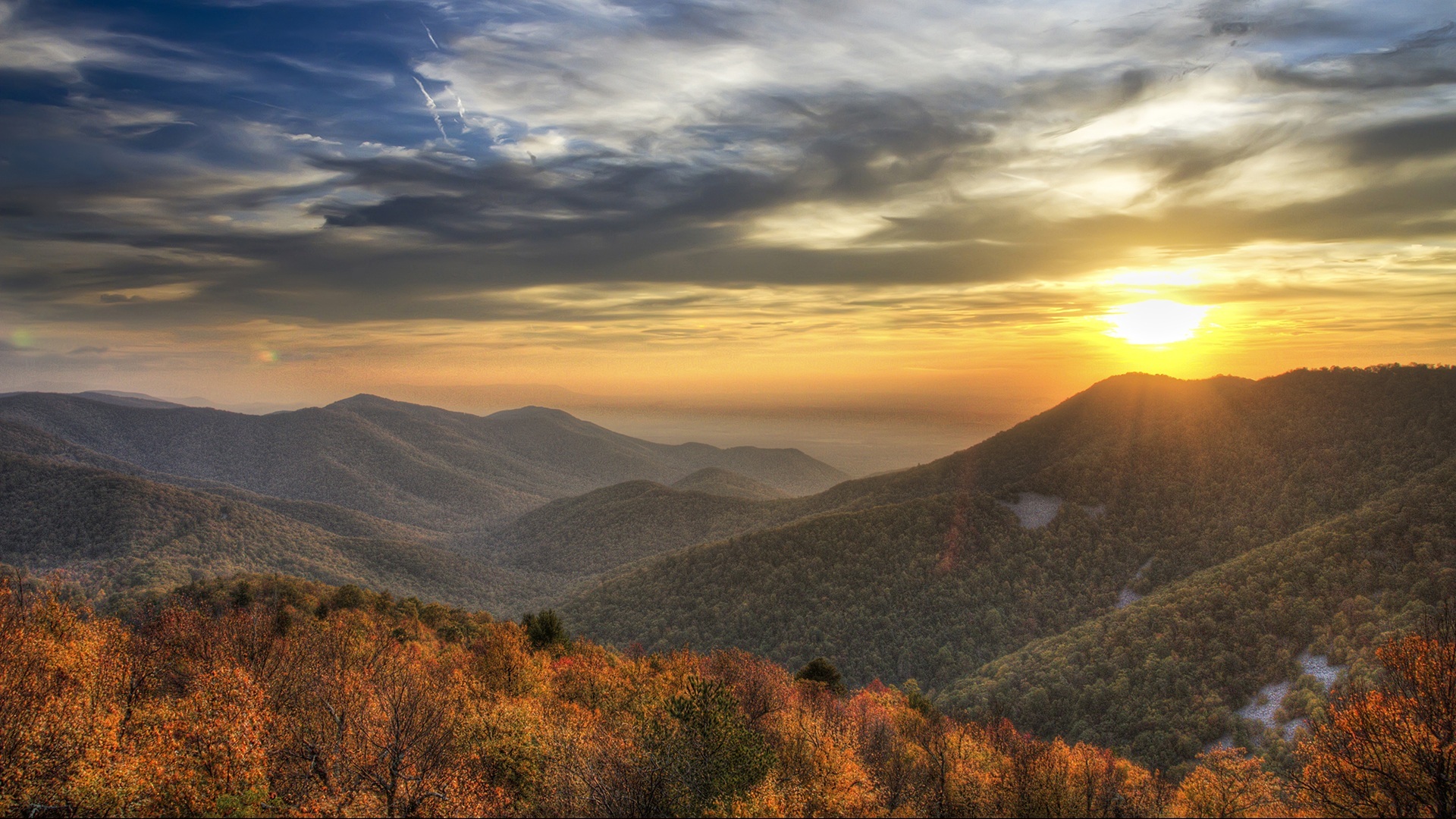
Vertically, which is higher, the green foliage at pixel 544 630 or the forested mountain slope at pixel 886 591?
the green foliage at pixel 544 630

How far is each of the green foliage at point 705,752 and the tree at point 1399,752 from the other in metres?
31.8

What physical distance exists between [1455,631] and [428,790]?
78331mm

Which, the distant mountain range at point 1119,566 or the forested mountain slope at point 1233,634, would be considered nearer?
the forested mountain slope at point 1233,634

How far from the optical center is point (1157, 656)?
8794cm

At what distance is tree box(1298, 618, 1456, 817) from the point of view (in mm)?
34250

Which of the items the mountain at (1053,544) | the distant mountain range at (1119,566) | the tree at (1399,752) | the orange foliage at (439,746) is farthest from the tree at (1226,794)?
the mountain at (1053,544)

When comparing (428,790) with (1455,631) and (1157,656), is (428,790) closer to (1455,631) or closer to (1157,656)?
(1455,631)

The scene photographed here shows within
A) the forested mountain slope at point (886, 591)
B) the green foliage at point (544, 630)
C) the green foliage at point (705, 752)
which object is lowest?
the forested mountain slope at point (886, 591)

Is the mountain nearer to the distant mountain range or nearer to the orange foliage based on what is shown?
the distant mountain range

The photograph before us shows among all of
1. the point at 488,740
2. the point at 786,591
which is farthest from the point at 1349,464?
the point at 488,740

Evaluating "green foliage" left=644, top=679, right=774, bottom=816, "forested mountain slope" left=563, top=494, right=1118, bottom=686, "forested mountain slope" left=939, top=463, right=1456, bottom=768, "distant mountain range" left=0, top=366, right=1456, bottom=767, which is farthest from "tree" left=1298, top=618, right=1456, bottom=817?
"forested mountain slope" left=563, top=494, right=1118, bottom=686

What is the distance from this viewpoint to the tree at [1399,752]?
34.2 meters

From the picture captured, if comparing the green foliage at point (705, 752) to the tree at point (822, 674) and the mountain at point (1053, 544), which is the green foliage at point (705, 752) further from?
the mountain at point (1053, 544)

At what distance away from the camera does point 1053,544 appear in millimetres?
142000
